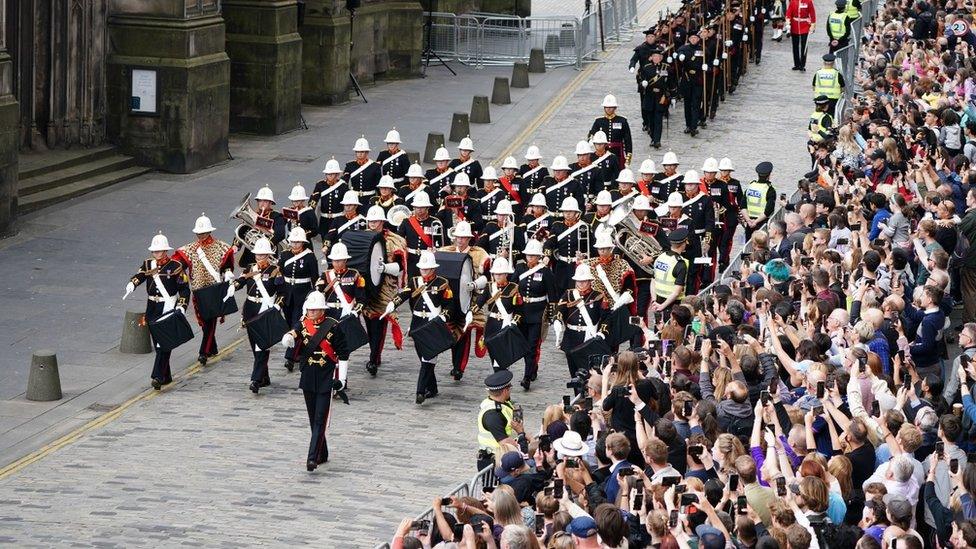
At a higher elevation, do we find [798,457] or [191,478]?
[798,457]

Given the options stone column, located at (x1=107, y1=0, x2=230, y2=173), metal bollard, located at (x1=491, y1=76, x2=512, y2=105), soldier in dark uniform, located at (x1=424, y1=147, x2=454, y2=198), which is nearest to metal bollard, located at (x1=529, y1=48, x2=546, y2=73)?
metal bollard, located at (x1=491, y1=76, x2=512, y2=105)

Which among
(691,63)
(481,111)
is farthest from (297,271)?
(481,111)

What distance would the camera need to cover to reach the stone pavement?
14.6 meters

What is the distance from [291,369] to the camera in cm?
1900

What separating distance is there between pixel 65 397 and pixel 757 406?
8332 millimetres

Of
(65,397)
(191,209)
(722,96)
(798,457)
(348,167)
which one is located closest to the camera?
(798,457)

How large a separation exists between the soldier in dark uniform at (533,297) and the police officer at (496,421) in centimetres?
388

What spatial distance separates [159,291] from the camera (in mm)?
18359

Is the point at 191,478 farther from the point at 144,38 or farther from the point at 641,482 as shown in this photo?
the point at 144,38

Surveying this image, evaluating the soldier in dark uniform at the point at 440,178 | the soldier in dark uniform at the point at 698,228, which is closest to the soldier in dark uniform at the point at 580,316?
the soldier in dark uniform at the point at 698,228

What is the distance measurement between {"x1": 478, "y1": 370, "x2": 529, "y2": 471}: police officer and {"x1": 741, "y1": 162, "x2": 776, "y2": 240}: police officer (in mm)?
8447

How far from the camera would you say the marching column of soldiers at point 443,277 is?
18.0 m

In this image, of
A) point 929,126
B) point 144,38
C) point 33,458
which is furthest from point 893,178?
point 144,38

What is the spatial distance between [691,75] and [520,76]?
652 cm
